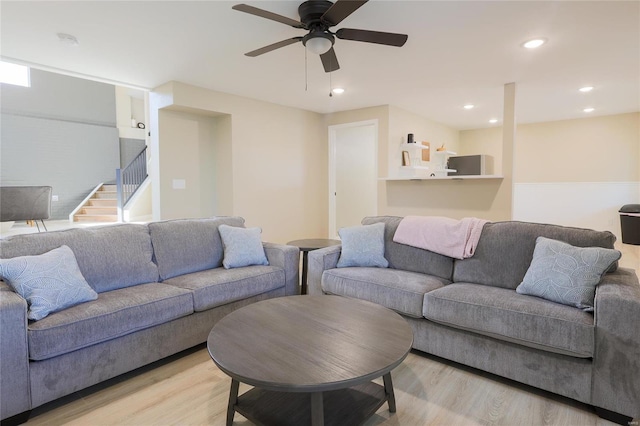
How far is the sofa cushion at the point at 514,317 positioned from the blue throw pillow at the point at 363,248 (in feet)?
2.46

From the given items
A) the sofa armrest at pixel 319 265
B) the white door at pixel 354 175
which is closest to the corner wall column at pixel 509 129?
the white door at pixel 354 175

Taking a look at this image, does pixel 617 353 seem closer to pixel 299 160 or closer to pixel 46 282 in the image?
pixel 46 282

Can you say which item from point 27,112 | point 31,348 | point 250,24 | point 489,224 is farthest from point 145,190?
point 489,224

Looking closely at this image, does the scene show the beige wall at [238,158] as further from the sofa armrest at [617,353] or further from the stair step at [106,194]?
the stair step at [106,194]

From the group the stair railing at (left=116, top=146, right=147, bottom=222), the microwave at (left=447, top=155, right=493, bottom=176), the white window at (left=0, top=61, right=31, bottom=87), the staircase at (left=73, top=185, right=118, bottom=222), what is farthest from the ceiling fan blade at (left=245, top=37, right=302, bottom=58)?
the white window at (left=0, top=61, right=31, bottom=87)

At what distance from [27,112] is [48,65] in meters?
4.90

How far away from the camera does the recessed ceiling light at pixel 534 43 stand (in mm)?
3053

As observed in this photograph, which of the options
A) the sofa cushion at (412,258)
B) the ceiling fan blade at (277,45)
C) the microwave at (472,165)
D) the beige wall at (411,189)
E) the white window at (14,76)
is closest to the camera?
the ceiling fan blade at (277,45)

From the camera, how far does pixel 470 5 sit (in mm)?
2457

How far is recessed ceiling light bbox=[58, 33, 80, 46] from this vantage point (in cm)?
294

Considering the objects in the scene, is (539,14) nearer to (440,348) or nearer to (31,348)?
(440,348)

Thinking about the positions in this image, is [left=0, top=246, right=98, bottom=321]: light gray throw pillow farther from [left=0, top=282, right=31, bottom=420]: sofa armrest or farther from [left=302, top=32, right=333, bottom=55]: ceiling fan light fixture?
[left=302, top=32, right=333, bottom=55]: ceiling fan light fixture

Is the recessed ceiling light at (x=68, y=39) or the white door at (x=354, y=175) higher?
the recessed ceiling light at (x=68, y=39)

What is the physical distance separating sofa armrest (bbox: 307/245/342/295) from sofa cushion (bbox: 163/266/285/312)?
256 mm
